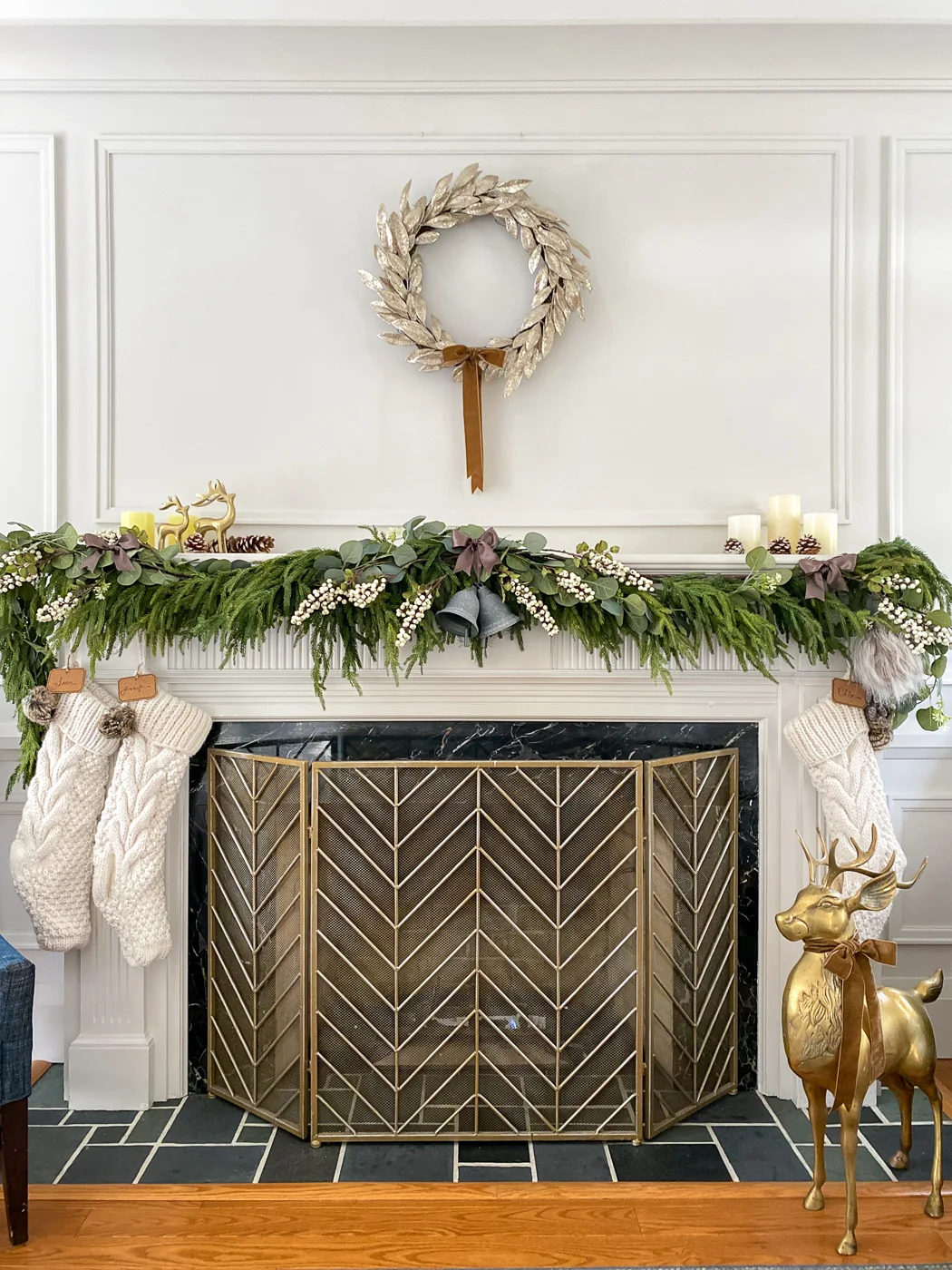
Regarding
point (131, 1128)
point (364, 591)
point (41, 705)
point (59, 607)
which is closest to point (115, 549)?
point (59, 607)

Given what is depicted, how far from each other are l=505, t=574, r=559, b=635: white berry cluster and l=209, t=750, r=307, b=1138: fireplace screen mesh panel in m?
0.66

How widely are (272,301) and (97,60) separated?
81 centimetres

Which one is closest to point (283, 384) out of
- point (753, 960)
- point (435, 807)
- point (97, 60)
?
point (97, 60)

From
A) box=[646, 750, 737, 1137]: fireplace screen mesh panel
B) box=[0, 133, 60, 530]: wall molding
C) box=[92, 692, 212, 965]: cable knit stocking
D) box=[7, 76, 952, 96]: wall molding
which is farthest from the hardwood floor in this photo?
box=[7, 76, 952, 96]: wall molding

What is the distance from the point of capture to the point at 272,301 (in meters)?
2.42

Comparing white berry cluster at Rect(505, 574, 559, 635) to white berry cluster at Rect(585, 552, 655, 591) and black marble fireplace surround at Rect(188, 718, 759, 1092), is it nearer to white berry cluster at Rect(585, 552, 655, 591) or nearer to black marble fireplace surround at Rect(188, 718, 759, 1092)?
white berry cluster at Rect(585, 552, 655, 591)

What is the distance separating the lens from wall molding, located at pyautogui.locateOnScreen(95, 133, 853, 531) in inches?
94.7

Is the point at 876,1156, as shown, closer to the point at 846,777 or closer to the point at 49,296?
the point at 846,777

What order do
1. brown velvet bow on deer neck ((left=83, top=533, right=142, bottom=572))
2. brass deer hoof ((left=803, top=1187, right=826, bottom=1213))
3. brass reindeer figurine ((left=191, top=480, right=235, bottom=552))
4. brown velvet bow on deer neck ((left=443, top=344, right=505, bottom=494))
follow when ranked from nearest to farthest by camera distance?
1. brass deer hoof ((left=803, top=1187, right=826, bottom=1213))
2. brown velvet bow on deer neck ((left=83, top=533, right=142, bottom=572))
3. brass reindeer figurine ((left=191, top=480, right=235, bottom=552))
4. brown velvet bow on deer neck ((left=443, top=344, right=505, bottom=494))

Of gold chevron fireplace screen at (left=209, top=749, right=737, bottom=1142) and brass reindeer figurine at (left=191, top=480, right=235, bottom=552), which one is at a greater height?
brass reindeer figurine at (left=191, top=480, right=235, bottom=552)

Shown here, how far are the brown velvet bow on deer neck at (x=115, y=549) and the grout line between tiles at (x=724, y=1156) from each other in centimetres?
194

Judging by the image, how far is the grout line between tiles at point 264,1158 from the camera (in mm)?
1954

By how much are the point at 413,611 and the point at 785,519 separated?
1.02 metres

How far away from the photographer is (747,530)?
7.50ft
